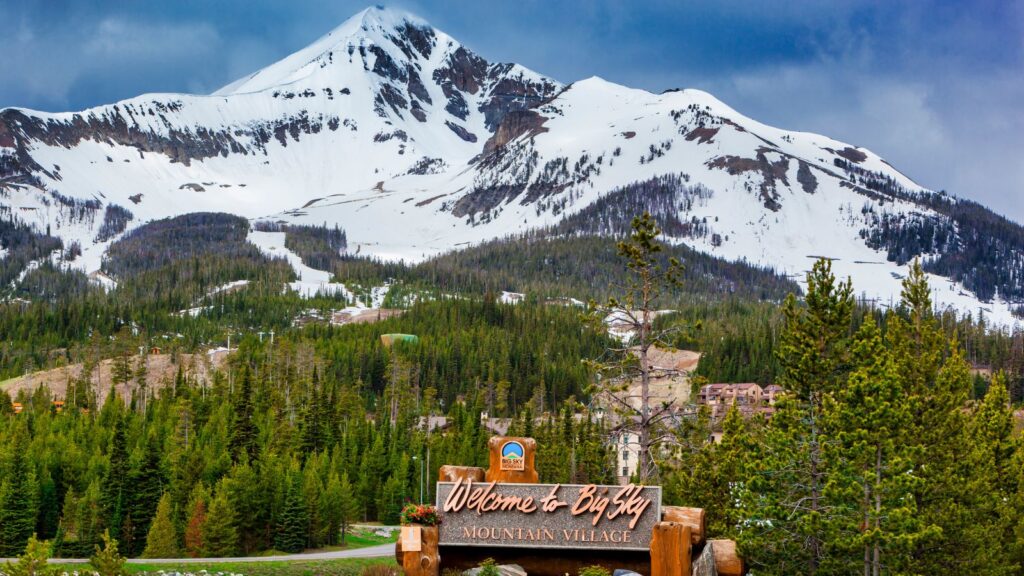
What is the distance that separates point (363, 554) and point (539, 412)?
7674cm

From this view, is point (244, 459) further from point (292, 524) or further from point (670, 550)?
point (670, 550)

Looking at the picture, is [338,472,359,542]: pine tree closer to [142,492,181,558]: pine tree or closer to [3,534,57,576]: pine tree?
[142,492,181,558]: pine tree

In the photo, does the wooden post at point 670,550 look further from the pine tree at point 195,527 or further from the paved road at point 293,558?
the pine tree at point 195,527

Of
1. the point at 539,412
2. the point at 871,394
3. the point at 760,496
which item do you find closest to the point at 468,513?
the point at 760,496

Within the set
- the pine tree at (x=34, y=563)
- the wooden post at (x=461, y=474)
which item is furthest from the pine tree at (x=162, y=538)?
the wooden post at (x=461, y=474)

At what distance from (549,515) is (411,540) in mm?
4312

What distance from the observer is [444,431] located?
127m

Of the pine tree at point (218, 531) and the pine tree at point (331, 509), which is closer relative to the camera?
the pine tree at point (218, 531)

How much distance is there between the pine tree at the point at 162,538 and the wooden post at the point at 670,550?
46.0 m

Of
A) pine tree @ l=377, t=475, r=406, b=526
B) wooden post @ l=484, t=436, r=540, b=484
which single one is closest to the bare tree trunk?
wooden post @ l=484, t=436, r=540, b=484

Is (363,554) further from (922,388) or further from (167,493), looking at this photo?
(922,388)

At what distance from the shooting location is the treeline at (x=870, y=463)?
3225cm

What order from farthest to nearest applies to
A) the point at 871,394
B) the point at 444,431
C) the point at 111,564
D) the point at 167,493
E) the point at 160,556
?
the point at 444,431 → the point at 167,493 → the point at 160,556 → the point at 111,564 → the point at 871,394

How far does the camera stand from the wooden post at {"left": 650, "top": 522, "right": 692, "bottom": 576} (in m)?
28.5
